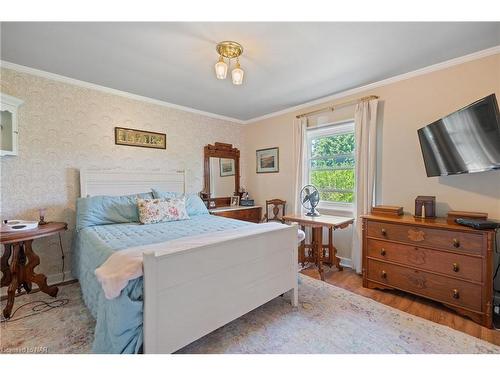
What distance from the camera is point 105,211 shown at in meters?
2.55

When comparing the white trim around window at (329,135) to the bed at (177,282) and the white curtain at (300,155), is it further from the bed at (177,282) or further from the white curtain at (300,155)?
the bed at (177,282)

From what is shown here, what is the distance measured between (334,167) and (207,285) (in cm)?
255

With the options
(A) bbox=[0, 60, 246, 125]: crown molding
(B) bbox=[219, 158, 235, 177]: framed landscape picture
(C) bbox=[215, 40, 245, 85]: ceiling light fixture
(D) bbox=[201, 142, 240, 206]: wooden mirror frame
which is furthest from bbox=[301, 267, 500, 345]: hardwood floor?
(A) bbox=[0, 60, 246, 125]: crown molding

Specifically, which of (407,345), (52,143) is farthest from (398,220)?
(52,143)

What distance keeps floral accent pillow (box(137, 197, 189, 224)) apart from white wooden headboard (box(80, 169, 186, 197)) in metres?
0.49

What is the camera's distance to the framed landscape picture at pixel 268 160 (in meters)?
3.99

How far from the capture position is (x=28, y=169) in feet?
7.93

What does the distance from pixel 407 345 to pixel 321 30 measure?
2.38 metres

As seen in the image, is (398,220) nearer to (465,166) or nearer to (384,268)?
(384,268)

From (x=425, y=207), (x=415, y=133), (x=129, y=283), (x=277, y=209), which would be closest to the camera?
(x=129, y=283)

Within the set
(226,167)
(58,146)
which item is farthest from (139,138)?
(226,167)

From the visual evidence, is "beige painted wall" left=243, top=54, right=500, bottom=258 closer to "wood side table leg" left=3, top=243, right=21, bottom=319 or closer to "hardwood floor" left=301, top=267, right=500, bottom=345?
"hardwood floor" left=301, top=267, right=500, bottom=345

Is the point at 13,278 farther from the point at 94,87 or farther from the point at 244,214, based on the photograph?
the point at 244,214

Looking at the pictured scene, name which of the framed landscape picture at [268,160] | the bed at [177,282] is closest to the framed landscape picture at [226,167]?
the framed landscape picture at [268,160]
